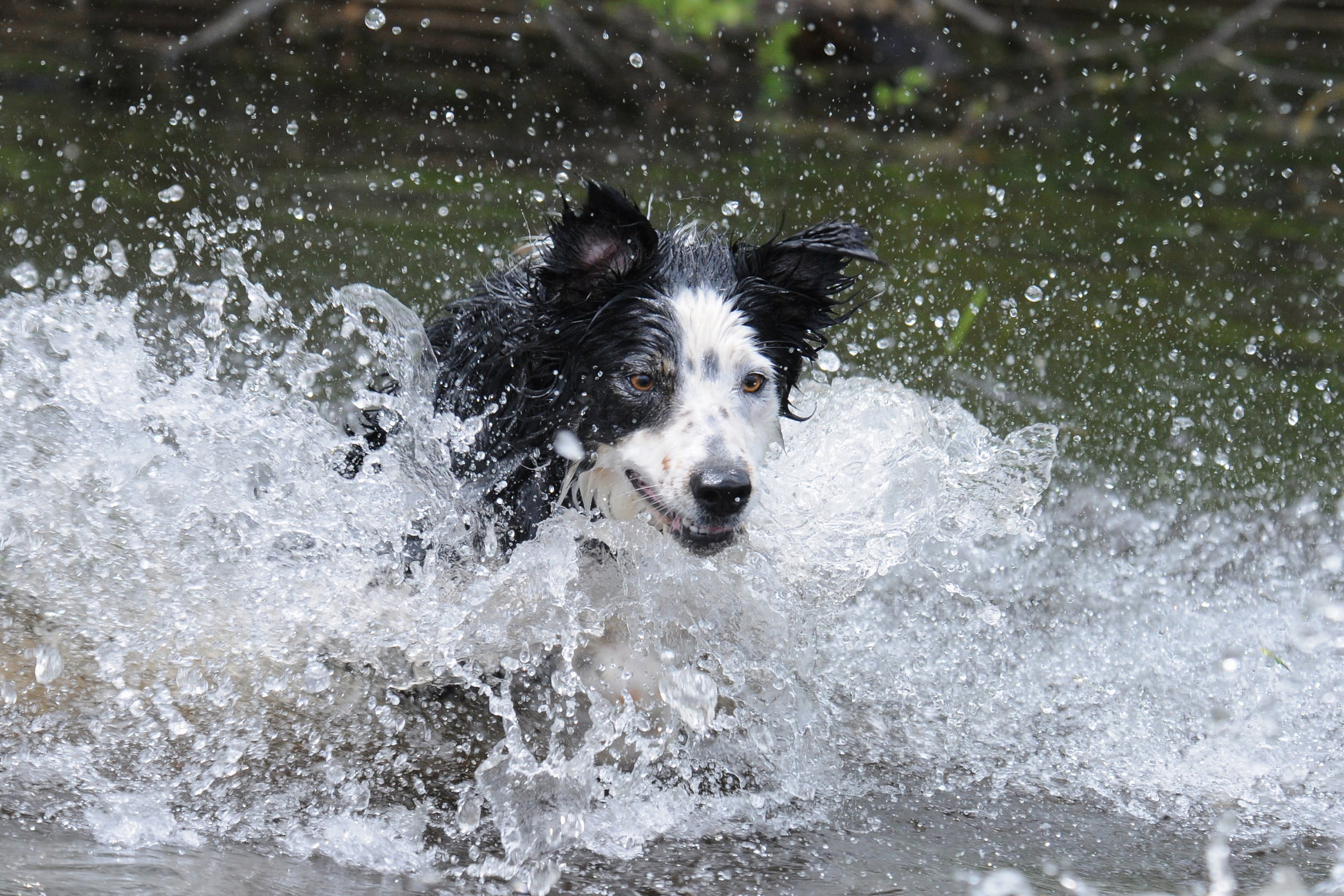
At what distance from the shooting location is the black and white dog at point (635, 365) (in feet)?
11.4

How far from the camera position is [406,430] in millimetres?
3980

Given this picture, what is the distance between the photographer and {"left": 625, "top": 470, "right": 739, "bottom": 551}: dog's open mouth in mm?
3410

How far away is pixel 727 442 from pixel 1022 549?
2206mm

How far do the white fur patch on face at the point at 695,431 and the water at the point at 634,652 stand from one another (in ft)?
0.52

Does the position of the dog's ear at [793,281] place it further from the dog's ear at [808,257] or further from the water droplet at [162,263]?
the water droplet at [162,263]

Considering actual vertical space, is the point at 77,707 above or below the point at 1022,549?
below

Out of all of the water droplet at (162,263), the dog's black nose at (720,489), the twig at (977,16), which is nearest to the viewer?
the dog's black nose at (720,489)

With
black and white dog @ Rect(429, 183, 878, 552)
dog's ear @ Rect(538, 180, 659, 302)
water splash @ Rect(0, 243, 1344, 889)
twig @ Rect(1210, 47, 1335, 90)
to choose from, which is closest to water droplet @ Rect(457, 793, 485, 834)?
water splash @ Rect(0, 243, 1344, 889)

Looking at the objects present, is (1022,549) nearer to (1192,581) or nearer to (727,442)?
(1192,581)

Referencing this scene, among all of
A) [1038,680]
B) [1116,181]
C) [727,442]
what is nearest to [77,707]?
[727,442]

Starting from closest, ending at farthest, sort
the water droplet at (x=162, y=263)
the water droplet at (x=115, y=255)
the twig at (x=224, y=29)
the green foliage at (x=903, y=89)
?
the water droplet at (x=115, y=255) < the water droplet at (x=162, y=263) < the twig at (x=224, y=29) < the green foliage at (x=903, y=89)

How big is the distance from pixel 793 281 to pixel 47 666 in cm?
228

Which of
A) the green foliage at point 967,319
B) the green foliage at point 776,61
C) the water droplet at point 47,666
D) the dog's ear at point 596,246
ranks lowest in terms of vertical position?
the water droplet at point 47,666

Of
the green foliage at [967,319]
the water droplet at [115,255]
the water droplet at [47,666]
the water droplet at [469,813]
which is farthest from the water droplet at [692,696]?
the water droplet at [115,255]
